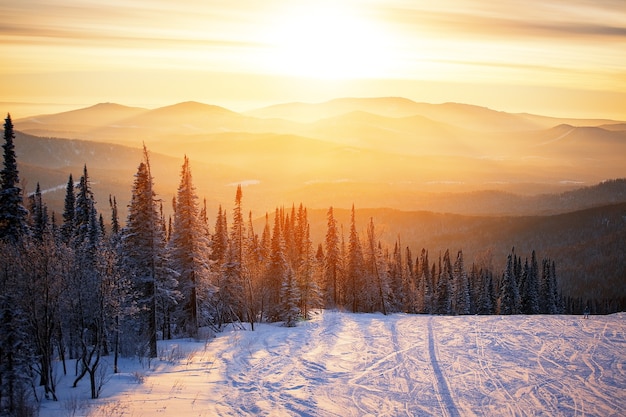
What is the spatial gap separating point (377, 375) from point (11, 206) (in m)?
24.9

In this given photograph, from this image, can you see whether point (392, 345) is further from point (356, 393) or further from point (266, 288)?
point (266, 288)

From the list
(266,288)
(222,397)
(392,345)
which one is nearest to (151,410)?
(222,397)

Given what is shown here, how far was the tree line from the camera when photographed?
21.9 meters

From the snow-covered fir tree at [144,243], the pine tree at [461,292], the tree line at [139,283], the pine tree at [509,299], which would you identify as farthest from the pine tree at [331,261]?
the snow-covered fir tree at [144,243]

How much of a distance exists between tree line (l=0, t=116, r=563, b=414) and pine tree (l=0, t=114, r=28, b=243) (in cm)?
7

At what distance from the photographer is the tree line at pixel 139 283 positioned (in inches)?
863

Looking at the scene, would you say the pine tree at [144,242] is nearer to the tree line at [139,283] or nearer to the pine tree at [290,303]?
the tree line at [139,283]

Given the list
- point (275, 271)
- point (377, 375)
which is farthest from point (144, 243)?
point (275, 271)

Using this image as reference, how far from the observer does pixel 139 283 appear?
32.0m

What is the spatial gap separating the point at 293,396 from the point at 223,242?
1464 inches

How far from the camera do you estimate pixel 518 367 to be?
2939cm

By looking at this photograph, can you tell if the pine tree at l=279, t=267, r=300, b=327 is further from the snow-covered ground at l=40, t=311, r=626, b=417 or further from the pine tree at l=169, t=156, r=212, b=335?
the pine tree at l=169, t=156, r=212, b=335

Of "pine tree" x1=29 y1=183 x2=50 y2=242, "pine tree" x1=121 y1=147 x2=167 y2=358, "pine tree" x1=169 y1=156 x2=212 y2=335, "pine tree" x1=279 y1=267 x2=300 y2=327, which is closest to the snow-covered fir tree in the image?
"pine tree" x1=121 y1=147 x2=167 y2=358

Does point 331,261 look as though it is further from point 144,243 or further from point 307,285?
point 144,243
